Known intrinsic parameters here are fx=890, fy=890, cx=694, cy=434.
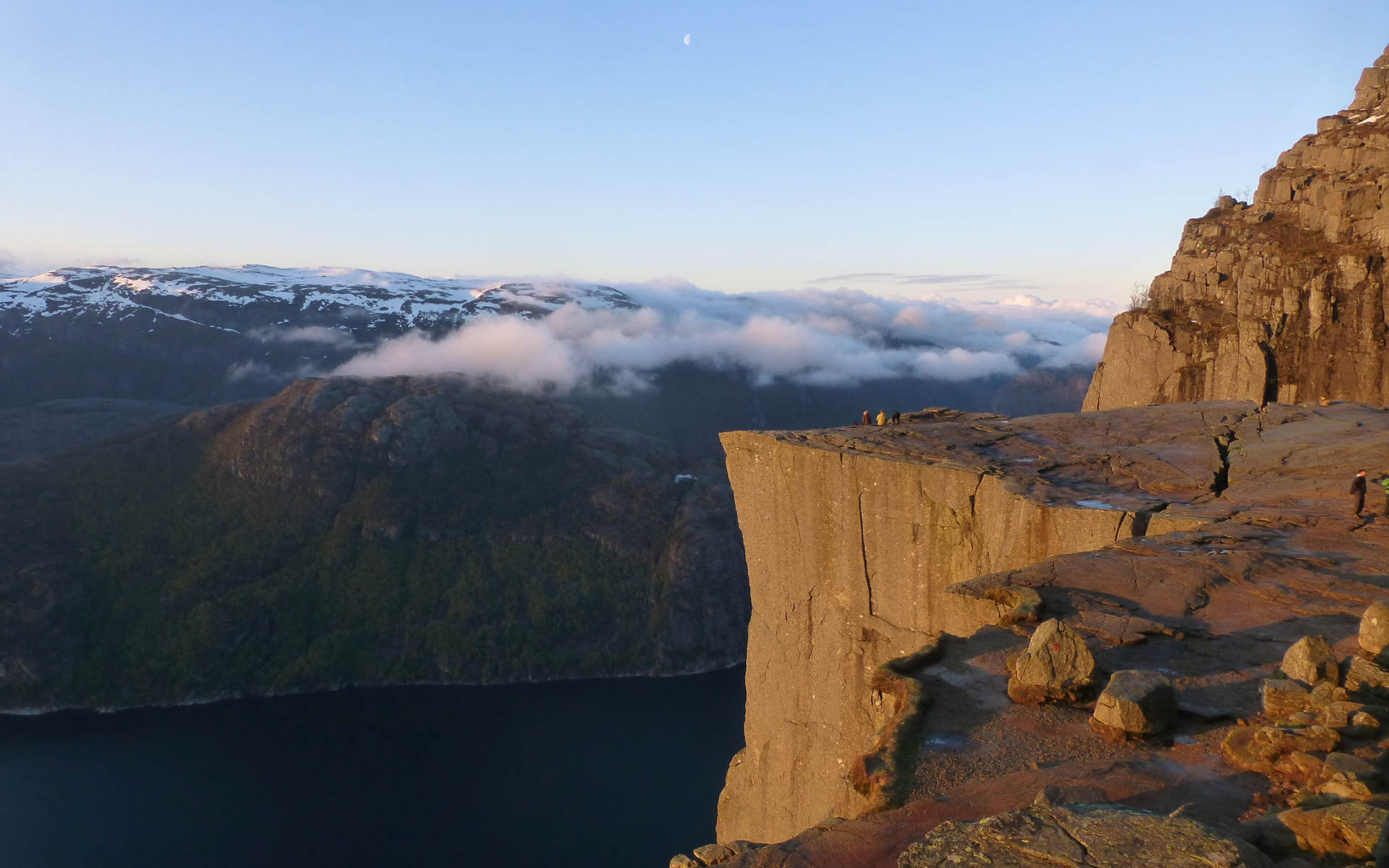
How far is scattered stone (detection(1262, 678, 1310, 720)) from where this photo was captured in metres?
9.04

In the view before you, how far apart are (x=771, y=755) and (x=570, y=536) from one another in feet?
540

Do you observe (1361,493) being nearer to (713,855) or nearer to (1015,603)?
(1015,603)

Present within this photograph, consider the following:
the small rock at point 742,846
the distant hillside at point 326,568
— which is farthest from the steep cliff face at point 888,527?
the distant hillside at point 326,568

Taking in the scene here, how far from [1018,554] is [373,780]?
112 metres

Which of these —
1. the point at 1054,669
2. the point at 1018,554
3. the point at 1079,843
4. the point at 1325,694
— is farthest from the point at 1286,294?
the point at 1079,843

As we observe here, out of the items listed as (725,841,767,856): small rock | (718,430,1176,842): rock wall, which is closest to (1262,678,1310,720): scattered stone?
(725,841,767,856): small rock

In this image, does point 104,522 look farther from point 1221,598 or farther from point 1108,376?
point 1221,598

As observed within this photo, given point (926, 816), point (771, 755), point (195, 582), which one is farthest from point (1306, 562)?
point (195, 582)

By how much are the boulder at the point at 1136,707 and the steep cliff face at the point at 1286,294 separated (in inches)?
1045

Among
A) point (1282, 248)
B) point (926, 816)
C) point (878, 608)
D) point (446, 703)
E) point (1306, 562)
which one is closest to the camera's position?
point (926, 816)

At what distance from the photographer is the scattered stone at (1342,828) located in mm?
6156

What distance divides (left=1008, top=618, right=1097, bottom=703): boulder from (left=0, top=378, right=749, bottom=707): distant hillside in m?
157

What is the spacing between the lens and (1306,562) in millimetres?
13766

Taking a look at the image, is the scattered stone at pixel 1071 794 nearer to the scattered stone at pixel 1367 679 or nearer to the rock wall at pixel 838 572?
the scattered stone at pixel 1367 679
